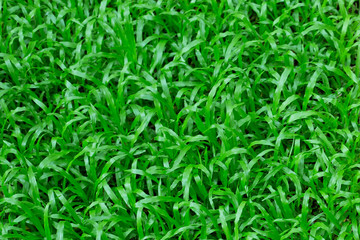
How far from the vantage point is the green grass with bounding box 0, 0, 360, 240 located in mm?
3047

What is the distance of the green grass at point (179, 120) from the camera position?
10.00 ft

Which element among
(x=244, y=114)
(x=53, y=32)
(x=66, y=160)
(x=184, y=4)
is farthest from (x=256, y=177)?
(x=53, y=32)

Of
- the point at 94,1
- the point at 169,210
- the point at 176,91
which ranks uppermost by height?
the point at 94,1

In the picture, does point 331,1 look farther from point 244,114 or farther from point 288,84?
point 244,114

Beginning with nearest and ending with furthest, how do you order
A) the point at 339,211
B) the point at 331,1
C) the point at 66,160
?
1. the point at 339,211
2. the point at 66,160
3. the point at 331,1

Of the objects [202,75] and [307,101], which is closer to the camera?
[307,101]

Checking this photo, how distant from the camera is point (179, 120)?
350 centimetres

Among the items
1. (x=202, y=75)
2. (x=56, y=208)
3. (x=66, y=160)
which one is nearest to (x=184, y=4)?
(x=202, y=75)

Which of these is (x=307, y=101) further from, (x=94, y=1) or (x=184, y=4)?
(x=94, y=1)

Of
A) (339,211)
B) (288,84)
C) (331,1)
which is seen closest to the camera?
(339,211)

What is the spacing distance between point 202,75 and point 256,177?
0.87 metres

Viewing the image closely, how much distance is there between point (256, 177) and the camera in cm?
314

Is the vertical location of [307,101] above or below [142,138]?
above

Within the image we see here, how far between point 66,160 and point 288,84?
148 cm
